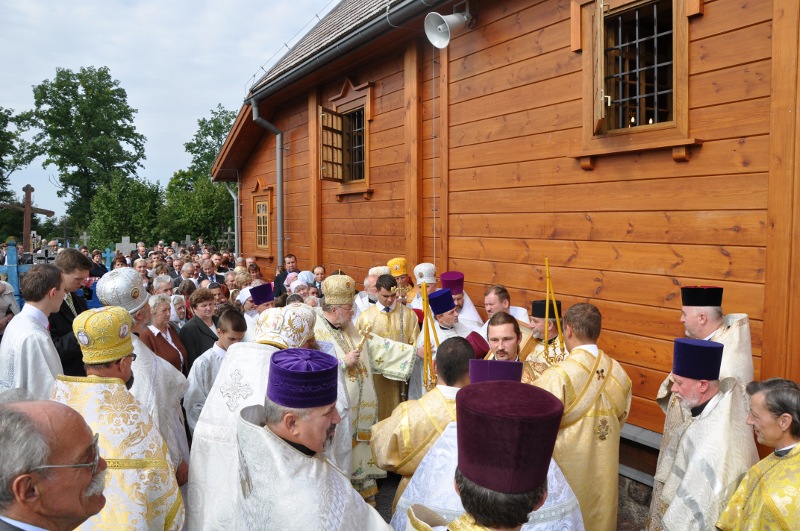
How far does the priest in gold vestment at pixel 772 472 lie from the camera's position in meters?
2.65

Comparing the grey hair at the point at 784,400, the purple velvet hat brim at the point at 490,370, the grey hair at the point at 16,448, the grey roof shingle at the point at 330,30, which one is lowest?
the grey hair at the point at 784,400

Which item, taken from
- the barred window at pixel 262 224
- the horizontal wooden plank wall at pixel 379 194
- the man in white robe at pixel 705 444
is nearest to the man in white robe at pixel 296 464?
the man in white robe at pixel 705 444

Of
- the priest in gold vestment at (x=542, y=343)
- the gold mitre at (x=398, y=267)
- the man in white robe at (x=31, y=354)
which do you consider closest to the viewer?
the man in white robe at (x=31, y=354)

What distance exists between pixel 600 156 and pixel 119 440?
4.74 m

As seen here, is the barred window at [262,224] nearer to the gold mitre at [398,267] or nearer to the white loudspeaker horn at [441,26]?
the gold mitre at [398,267]

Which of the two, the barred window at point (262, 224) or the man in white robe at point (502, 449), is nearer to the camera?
the man in white robe at point (502, 449)

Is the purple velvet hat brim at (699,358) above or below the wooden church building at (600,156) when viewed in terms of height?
below

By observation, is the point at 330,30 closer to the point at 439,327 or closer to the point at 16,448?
the point at 439,327

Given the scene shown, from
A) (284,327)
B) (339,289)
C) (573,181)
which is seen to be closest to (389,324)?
(339,289)

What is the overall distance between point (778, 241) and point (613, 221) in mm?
1513

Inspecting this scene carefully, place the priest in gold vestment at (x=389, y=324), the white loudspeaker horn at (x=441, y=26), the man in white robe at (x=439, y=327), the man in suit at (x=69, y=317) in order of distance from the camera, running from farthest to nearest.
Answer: the white loudspeaker horn at (x=441, y=26) < the priest in gold vestment at (x=389, y=324) < the man in white robe at (x=439, y=327) < the man in suit at (x=69, y=317)

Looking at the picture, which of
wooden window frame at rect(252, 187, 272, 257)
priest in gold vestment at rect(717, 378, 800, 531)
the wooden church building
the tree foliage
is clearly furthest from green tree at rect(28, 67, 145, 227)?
priest in gold vestment at rect(717, 378, 800, 531)

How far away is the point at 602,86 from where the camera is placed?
5414mm

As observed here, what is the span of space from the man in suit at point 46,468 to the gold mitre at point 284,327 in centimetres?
158
